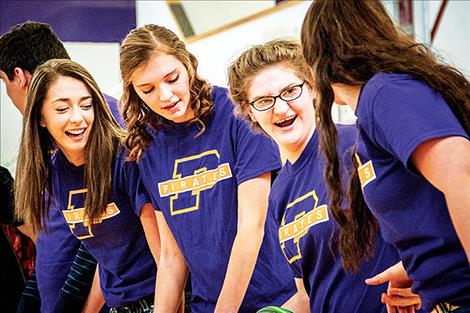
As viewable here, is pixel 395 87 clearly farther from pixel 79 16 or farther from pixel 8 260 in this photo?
pixel 79 16

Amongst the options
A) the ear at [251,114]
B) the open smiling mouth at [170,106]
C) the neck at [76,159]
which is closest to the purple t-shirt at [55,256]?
the neck at [76,159]

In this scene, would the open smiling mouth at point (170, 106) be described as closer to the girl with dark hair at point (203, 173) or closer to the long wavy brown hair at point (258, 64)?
the girl with dark hair at point (203, 173)

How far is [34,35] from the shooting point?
10.6 feet

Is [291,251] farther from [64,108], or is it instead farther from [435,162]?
[64,108]

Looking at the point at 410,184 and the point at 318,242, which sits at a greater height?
the point at 410,184

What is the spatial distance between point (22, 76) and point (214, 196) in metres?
1.13

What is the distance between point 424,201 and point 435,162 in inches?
5.9

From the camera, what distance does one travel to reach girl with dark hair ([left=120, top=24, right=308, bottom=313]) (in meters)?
2.44

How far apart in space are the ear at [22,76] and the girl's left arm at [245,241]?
3.94 ft

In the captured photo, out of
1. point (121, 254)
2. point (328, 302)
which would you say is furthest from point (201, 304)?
point (328, 302)

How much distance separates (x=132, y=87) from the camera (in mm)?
2574

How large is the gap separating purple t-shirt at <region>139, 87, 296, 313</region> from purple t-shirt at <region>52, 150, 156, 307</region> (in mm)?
238

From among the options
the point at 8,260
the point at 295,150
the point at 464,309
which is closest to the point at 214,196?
the point at 295,150

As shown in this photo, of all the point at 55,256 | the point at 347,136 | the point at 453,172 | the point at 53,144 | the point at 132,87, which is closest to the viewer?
the point at 453,172
